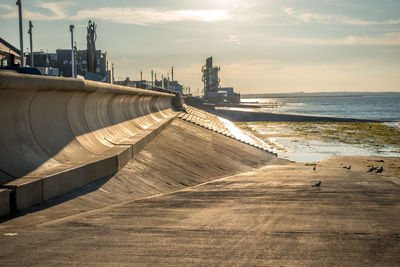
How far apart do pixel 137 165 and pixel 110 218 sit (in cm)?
415

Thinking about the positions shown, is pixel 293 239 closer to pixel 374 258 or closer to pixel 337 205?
pixel 374 258

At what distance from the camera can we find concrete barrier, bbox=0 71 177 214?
582cm

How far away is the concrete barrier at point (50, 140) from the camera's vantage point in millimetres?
5824

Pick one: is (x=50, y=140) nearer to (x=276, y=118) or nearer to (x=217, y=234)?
(x=217, y=234)

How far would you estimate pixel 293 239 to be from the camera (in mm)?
5047

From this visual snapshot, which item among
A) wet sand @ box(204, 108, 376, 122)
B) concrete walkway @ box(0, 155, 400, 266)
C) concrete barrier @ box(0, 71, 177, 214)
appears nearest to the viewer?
concrete walkway @ box(0, 155, 400, 266)

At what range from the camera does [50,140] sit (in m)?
7.36

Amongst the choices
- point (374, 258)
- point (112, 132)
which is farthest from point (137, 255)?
point (112, 132)

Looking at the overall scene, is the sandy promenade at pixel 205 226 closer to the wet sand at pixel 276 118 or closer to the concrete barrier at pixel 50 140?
the concrete barrier at pixel 50 140

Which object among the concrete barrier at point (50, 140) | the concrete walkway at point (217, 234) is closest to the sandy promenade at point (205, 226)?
the concrete walkway at point (217, 234)

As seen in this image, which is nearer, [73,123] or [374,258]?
[374,258]

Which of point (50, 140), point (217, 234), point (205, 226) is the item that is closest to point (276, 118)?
point (50, 140)

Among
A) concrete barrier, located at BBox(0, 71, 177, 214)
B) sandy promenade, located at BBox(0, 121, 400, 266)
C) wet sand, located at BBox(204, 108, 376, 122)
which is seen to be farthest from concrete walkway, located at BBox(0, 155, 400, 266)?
wet sand, located at BBox(204, 108, 376, 122)

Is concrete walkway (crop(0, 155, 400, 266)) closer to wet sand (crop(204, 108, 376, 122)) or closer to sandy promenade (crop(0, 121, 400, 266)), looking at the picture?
sandy promenade (crop(0, 121, 400, 266))
